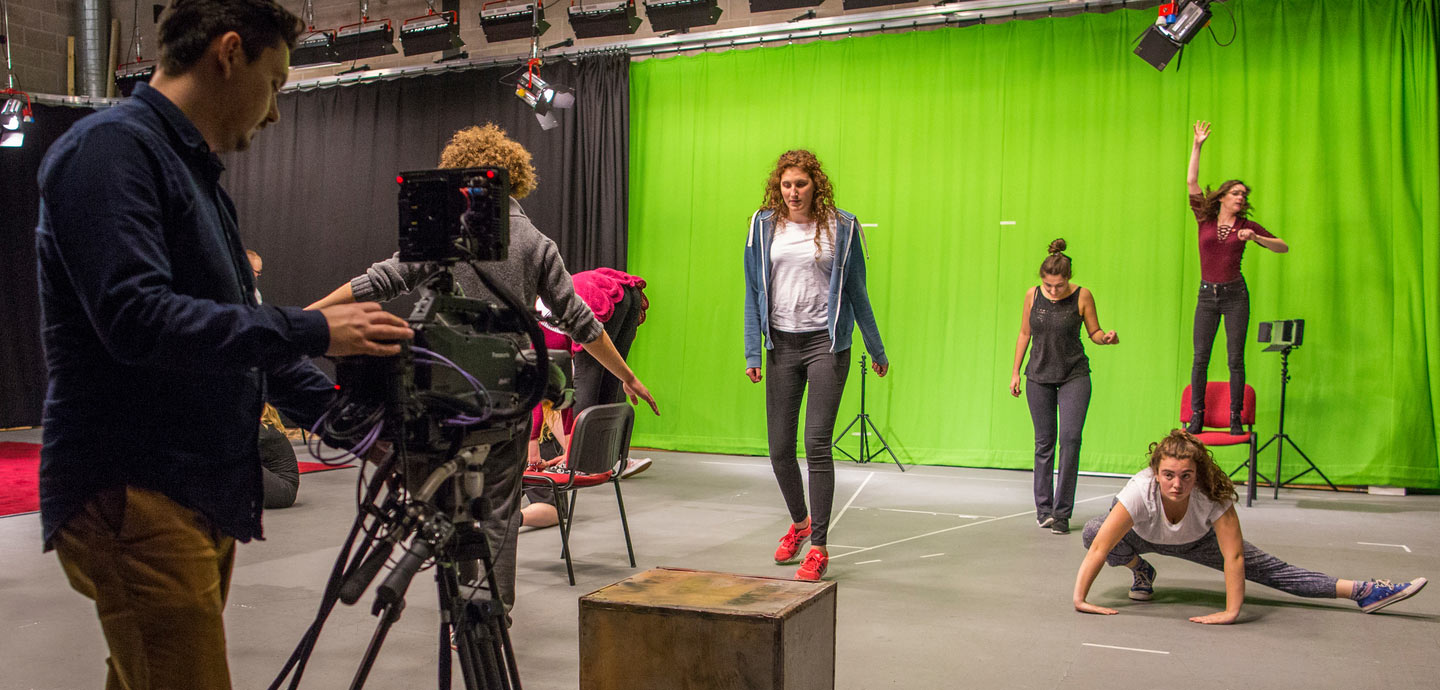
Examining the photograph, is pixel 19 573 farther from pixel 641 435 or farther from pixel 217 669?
pixel 641 435

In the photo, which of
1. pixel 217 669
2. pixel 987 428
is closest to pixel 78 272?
pixel 217 669

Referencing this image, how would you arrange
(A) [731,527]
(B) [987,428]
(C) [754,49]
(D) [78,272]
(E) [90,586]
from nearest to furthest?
(D) [78,272] < (E) [90,586] < (A) [731,527] < (B) [987,428] < (C) [754,49]

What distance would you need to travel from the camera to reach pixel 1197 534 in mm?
3248

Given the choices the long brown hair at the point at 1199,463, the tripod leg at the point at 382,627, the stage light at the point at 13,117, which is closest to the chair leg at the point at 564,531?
the long brown hair at the point at 1199,463

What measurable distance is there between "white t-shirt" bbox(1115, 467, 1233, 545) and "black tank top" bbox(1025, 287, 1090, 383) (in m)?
1.58

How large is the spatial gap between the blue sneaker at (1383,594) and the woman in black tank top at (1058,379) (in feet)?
4.89

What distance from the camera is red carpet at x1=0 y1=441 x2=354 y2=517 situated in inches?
200

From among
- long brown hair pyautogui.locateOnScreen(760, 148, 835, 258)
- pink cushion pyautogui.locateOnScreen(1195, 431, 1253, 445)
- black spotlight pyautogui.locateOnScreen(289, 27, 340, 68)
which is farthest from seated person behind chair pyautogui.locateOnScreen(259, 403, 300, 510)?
pink cushion pyautogui.locateOnScreen(1195, 431, 1253, 445)

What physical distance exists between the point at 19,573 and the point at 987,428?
5.70m

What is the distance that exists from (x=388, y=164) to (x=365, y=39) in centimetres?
132

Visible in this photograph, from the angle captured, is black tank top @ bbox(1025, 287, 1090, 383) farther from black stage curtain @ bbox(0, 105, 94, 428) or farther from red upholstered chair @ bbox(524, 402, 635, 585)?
black stage curtain @ bbox(0, 105, 94, 428)

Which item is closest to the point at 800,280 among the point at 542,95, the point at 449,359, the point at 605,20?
the point at 449,359

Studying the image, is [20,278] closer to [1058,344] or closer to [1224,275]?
[1058,344]

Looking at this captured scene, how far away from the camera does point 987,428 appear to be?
23.7ft
